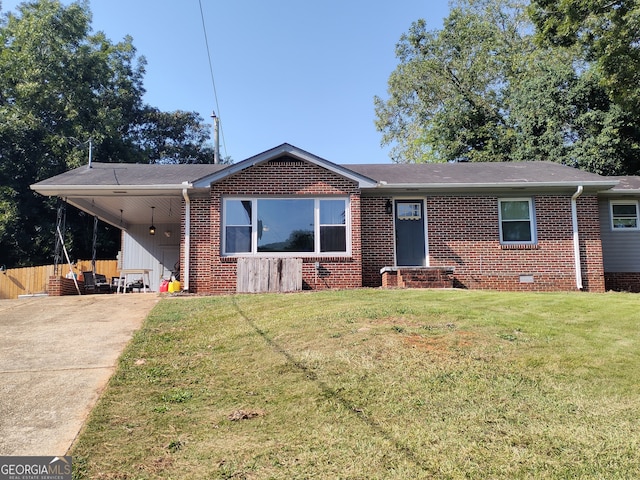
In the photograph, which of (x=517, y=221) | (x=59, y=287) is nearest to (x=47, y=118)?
(x=59, y=287)

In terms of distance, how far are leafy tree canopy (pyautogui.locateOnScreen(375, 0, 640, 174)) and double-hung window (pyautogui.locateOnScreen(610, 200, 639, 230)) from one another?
648cm

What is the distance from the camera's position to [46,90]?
2442 centimetres

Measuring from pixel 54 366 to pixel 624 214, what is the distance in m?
15.0

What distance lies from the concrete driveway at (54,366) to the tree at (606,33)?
17.3 m

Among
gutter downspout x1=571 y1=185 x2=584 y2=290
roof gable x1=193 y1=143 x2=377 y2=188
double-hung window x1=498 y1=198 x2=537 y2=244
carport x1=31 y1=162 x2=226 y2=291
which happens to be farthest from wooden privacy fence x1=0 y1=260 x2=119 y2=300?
gutter downspout x1=571 y1=185 x2=584 y2=290

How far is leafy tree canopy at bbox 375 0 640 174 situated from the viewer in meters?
20.3

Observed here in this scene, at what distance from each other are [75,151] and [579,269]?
23802 millimetres

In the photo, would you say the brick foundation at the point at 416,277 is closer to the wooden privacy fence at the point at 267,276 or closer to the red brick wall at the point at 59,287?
the wooden privacy fence at the point at 267,276

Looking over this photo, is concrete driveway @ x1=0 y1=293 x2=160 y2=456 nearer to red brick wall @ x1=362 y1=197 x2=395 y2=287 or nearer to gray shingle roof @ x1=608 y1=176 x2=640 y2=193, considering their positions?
red brick wall @ x1=362 y1=197 x2=395 y2=287

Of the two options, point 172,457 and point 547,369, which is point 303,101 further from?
point 172,457

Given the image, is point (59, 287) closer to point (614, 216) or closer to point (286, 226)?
point (286, 226)

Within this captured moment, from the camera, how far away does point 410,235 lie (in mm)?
12383

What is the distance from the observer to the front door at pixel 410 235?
12328mm

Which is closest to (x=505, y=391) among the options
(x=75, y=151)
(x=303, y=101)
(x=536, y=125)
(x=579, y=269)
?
(x=579, y=269)
